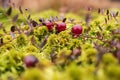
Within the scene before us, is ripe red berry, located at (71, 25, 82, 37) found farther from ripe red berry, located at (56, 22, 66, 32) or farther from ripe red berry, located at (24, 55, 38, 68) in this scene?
ripe red berry, located at (24, 55, 38, 68)

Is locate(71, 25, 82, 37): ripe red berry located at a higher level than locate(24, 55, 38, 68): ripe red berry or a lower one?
lower

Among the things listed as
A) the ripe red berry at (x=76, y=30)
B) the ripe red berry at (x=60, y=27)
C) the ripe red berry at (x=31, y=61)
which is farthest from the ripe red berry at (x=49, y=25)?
the ripe red berry at (x=31, y=61)

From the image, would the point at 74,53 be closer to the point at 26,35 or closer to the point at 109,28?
the point at 26,35

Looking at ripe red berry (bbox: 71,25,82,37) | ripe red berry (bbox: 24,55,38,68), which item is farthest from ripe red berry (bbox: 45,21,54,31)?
ripe red berry (bbox: 24,55,38,68)

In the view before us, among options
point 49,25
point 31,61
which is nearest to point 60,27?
point 49,25

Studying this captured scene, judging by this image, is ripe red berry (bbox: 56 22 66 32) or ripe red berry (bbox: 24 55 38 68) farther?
ripe red berry (bbox: 56 22 66 32)

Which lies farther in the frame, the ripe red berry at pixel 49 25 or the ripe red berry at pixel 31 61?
the ripe red berry at pixel 49 25

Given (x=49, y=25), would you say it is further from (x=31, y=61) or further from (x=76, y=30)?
(x=31, y=61)

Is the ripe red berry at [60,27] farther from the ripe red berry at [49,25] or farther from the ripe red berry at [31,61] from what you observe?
the ripe red berry at [31,61]

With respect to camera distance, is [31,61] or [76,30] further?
[76,30]

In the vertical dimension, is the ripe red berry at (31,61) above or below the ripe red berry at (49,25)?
above

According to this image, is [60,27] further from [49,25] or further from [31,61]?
[31,61]

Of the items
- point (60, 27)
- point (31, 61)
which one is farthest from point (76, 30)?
point (31, 61)
